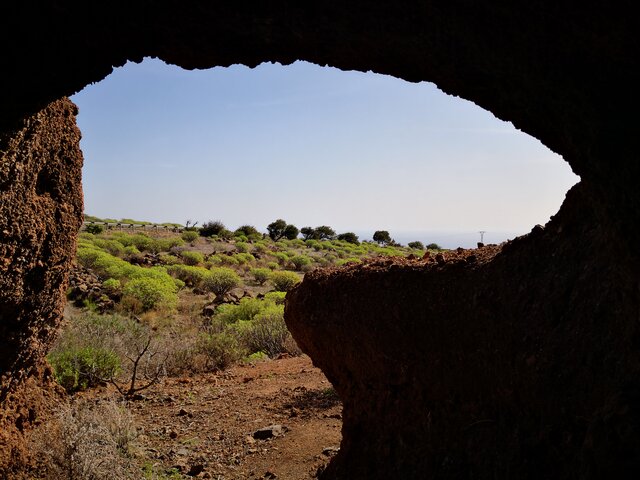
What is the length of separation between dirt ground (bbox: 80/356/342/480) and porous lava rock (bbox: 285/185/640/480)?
156 cm

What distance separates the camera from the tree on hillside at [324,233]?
200 ft

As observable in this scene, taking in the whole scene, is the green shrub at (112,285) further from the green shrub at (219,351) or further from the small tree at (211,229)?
the small tree at (211,229)

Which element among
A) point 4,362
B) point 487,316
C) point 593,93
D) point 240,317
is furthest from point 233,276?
point 593,93

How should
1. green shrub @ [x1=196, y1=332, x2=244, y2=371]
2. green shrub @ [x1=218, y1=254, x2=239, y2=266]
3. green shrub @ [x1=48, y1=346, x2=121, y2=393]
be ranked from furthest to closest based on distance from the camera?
green shrub @ [x1=218, y1=254, x2=239, y2=266] < green shrub @ [x1=196, y1=332, x2=244, y2=371] < green shrub @ [x1=48, y1=346, x2=121, y2=393]

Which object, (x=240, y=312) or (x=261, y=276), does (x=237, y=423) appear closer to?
(x=240, y=312)

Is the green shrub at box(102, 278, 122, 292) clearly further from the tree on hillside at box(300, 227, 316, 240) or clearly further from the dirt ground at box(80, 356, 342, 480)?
the tree on hillside at box(300, 227, 316, 240)

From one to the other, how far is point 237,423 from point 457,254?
458 cm

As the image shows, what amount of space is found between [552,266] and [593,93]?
170 centimetres

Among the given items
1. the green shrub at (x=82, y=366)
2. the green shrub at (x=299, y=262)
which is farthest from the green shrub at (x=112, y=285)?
the green shrub at (x=299, y=262)

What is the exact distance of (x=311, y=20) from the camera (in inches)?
102

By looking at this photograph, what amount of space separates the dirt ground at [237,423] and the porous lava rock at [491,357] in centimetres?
156

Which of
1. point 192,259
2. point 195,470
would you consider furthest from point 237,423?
point 192,259

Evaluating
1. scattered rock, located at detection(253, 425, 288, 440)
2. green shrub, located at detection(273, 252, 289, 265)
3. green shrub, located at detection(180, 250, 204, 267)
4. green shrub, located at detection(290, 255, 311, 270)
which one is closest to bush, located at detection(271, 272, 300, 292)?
green shrub, located at detection(180, 250, 204, 267)

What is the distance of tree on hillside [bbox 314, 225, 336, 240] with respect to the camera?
60.9m
